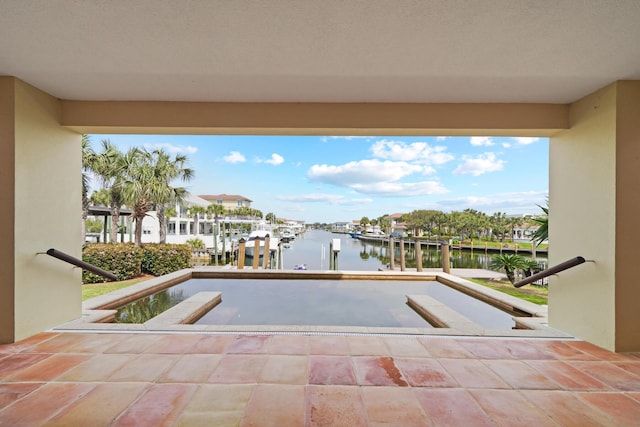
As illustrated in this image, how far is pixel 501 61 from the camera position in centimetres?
240

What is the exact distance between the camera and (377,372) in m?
2.31

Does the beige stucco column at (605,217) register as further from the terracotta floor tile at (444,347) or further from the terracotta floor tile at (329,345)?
the terracotta floor tile at (329,345)

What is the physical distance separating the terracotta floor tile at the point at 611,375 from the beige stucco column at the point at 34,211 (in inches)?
213

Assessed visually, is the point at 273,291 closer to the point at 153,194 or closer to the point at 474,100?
the point at 474,100

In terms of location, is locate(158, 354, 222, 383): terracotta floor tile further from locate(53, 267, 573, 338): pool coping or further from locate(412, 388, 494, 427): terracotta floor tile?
locate(412, 388, 494, 427): terracotta floor tile

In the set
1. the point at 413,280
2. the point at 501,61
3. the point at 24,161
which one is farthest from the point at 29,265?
the point at 413,280

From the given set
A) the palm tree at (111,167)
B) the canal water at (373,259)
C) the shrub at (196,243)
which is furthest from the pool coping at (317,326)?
the shrub at (196,243)

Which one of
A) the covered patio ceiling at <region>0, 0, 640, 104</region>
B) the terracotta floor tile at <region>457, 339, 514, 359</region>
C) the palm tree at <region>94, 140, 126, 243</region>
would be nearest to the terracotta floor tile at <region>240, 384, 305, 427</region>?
the terracotta floor tile at <region>457, 339, 514, 359</region>

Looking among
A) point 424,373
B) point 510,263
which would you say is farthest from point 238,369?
point 510,263

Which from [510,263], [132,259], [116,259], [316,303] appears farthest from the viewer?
[510,263]

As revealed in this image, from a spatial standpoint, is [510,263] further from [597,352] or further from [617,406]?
[617,406]

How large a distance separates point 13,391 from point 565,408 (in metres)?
3.90

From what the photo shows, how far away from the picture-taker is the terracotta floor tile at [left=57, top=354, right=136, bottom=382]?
7.21ft

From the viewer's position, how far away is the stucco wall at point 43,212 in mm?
2865
